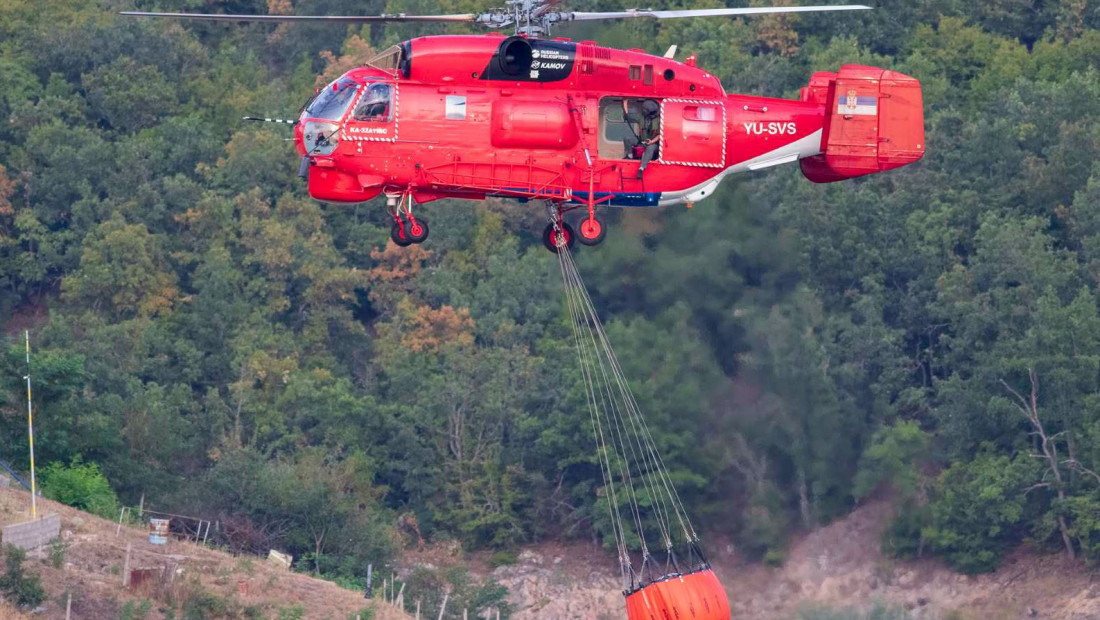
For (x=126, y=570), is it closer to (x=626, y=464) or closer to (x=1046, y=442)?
(x=626, y=464)

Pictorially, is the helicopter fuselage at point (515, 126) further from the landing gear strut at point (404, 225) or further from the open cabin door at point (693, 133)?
the landing gear strut at point (404, 225)

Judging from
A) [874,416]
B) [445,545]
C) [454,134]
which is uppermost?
[454,134]

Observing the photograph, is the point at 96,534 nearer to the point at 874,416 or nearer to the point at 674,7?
the point at 874,416

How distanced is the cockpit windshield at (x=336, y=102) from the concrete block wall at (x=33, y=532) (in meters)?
11.9

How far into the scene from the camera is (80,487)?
5959cm

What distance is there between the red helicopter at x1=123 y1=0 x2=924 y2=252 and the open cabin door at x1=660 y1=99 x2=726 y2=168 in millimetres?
15

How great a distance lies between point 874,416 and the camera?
203ft

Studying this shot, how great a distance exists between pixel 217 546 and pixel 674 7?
30.7 m

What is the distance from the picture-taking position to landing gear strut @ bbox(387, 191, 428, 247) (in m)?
38.6

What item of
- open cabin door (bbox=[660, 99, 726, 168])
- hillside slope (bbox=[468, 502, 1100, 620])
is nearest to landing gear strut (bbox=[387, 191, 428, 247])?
open cabin door (bbox=[660, 99, 726, 168])

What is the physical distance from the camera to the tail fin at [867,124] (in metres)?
39.2

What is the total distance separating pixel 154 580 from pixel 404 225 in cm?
1029

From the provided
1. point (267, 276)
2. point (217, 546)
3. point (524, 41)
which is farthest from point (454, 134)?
point (267, 276)

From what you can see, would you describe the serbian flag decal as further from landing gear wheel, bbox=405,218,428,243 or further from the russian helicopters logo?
landing gear wheel, bbox=405,218,428,243
